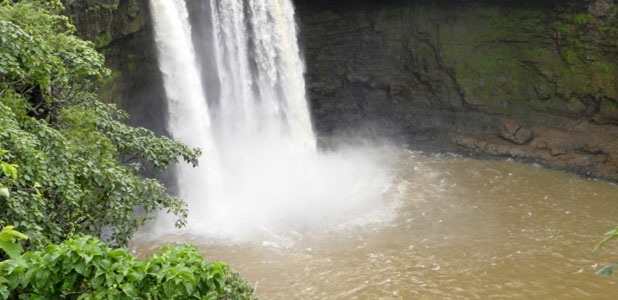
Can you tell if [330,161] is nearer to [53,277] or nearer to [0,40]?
[0,40]

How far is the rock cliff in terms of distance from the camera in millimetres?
19297

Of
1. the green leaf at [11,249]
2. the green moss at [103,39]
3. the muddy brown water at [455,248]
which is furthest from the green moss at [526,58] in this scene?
the green leaf at [11,249]

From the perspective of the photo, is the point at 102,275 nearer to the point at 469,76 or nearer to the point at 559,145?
the point at 559,145

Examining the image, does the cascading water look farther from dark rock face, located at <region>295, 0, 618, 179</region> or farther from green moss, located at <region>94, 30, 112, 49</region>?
dark rock face, located at <region>295, 0, 618, 179</region>

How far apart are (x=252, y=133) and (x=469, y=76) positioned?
760 centimetres

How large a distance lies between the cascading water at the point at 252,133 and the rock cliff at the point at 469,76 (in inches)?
35.8

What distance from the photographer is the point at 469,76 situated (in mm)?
21500

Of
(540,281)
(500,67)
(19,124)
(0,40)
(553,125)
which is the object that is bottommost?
(540,281)

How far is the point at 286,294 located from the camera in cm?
1284

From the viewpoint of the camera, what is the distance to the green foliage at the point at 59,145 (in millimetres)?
7094

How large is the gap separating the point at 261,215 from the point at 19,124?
927 centimetres

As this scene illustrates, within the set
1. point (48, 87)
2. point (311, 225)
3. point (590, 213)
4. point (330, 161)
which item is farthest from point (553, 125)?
point (48, 87)

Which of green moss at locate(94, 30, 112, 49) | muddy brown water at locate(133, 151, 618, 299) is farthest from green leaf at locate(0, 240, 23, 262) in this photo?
green moss at locate(94, 30, 112, 49)

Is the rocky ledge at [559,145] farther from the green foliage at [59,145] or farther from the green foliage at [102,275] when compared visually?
the green foliage at [102,275]
